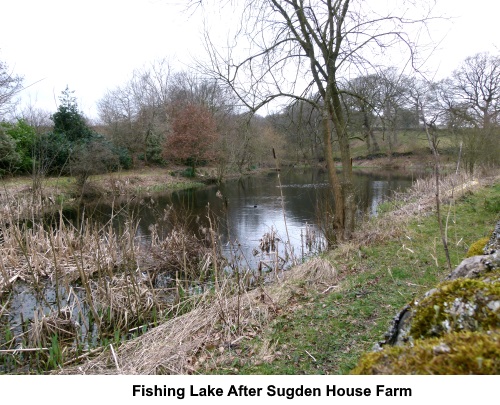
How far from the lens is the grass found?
304cm

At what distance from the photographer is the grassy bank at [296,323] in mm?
3148

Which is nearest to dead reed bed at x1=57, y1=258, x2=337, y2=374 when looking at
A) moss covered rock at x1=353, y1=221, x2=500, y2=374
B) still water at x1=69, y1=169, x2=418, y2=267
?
still water at x1=69, y1=169, x2=418, y2=267

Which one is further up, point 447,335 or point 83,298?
point 447,335

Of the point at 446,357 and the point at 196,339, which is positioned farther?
the point at 196,339

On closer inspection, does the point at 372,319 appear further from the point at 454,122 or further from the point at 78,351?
the point at 454,122

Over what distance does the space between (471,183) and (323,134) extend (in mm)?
9183

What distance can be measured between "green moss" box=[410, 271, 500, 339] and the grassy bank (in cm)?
66

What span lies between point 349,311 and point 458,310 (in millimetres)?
2837

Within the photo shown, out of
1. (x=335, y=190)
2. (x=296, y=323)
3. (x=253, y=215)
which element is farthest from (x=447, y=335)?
(x=253, y=215)

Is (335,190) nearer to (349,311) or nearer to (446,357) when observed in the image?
(349,311)

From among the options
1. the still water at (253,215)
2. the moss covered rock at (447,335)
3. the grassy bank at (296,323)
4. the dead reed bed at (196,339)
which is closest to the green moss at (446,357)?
the moss covered rock at (447,335)

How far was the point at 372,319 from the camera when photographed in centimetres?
358

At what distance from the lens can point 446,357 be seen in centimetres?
101

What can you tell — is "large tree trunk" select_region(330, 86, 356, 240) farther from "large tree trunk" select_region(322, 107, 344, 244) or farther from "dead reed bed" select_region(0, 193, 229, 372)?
"dead reed bed" select_region(0, 193, 229, 372)
